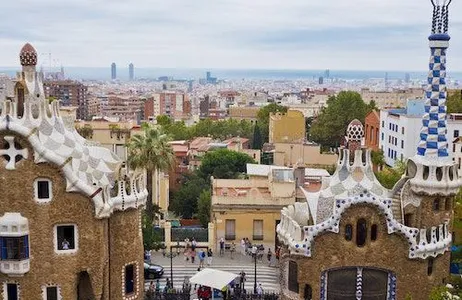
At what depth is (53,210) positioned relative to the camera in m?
25.6

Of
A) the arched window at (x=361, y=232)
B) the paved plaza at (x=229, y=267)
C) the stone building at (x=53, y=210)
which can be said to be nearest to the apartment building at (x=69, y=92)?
the paved plaza at (x=229, y=267)

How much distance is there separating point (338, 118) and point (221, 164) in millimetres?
36587

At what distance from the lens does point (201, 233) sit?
133 feet

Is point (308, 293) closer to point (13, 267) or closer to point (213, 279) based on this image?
point (213, 279)

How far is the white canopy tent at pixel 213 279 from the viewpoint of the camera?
28.3m

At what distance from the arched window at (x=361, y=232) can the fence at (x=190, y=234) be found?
576 inches

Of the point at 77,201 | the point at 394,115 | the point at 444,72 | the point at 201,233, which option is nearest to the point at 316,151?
the point at 394,115

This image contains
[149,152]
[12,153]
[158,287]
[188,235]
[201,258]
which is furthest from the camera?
[149,152]

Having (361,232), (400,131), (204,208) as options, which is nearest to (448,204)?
(361,232)

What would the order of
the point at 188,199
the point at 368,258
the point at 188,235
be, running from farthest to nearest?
the point at 188,199 → the point at 188,235 → the point at 368,258

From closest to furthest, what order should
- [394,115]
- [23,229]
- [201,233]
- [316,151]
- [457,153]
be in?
[23,229] < [201,233] < [457,153] < [316,151] < [394,115]

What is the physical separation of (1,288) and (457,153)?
45.7 metres

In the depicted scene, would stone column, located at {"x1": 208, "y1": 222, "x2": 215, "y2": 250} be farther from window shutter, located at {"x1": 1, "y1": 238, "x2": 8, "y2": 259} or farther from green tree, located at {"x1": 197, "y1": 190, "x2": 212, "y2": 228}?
window shutter, located at {"x1": 1, "y1": 238, "x2": 8, "y2": 259}

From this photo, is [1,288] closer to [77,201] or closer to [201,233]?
[77,201]
